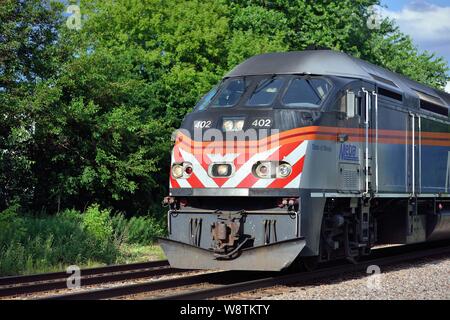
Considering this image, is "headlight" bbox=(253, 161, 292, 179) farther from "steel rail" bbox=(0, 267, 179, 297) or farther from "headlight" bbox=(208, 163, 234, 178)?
"steel rail" bbox=(0, 267, 179, 297)

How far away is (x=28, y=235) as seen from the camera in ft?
48.8

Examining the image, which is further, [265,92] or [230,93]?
[230,93]

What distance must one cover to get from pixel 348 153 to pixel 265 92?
1.65 metres

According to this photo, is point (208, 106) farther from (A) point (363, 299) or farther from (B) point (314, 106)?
(A) point (363, 299)

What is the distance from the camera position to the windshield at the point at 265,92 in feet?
36.0

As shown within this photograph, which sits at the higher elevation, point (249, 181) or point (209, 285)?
point (249, 181)

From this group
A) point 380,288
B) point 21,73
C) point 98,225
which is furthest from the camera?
point 21,73

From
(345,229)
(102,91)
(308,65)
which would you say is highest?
(102,91)

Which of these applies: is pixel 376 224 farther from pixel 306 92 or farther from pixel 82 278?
pixel 82 278

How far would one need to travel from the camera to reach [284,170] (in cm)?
1021

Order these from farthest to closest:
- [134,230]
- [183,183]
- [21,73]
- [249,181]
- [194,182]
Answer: [134,230], [21,73], [183,183], [194,182], [249,181]

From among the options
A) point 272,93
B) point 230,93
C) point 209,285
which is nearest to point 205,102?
point 230,93

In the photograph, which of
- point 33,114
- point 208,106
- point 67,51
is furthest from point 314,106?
point 67,51

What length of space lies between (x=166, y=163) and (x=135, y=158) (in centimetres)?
256
